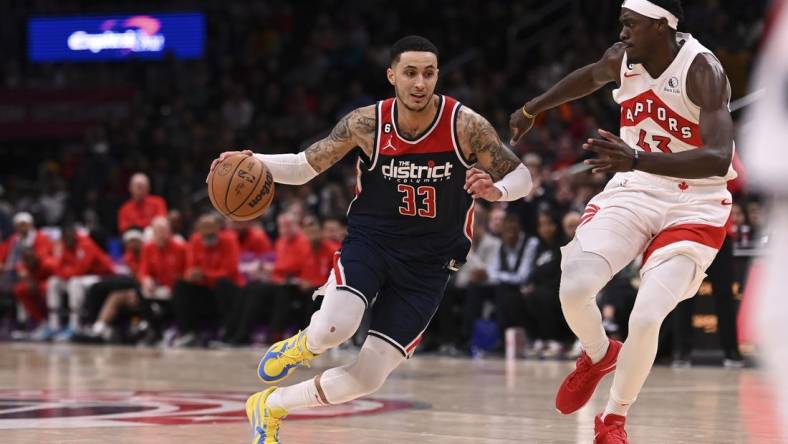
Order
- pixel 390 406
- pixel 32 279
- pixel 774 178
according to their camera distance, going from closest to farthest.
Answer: pixel 774 178, pixel 390 406, pixel 32 279

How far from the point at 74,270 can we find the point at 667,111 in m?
12.4

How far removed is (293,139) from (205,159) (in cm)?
162

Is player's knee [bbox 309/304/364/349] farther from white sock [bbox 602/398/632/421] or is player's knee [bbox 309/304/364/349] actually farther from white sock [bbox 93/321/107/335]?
white sock [bbox 93/321/107/335]

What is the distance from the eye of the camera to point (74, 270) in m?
17.0

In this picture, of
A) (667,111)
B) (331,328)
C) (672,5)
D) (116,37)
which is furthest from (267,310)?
(116,37)

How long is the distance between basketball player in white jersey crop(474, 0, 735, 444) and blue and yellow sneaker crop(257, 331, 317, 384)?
→ 47.7 inches

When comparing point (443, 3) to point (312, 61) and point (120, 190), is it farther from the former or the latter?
point (120, 190)

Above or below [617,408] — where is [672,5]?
above

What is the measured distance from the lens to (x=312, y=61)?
22.0 m

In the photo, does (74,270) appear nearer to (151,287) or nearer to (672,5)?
(151,287)

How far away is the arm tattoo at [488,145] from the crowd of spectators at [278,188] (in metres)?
6.22

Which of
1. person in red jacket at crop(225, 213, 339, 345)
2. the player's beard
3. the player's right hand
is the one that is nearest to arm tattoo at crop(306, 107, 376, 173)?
the player's beard

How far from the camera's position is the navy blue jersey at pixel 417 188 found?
6102 millimetres

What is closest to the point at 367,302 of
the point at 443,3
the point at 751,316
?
the point at 751,316
